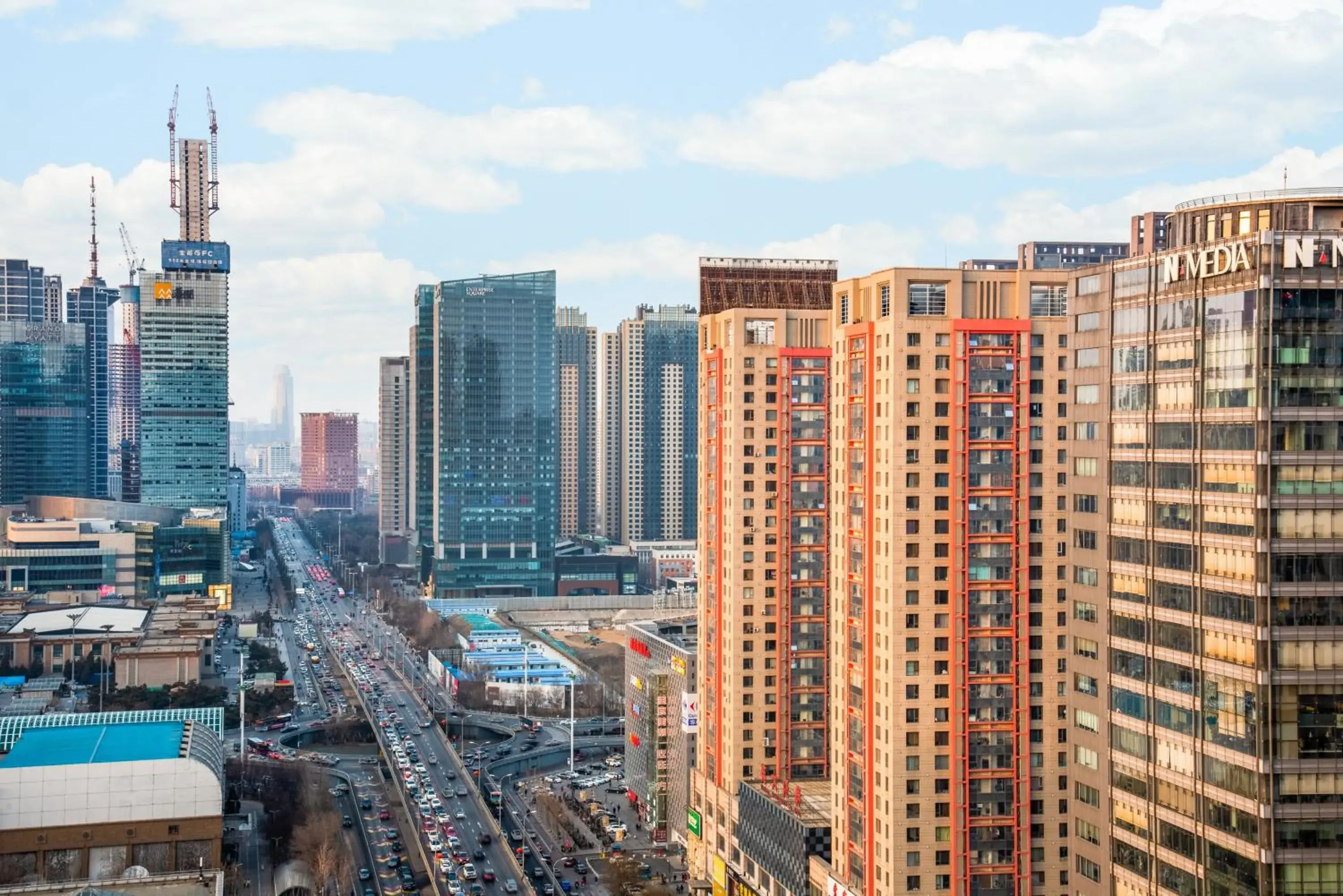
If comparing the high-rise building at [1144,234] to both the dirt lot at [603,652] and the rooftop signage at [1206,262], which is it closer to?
the rooftop signage at [1206,262]

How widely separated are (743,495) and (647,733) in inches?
743

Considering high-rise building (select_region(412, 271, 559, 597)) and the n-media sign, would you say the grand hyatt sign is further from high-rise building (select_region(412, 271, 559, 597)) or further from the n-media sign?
the n-media sign

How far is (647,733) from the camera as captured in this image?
74500 mm

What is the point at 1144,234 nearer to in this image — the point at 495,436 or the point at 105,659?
the point at 105,659

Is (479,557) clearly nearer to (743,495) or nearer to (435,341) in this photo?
(435,341)

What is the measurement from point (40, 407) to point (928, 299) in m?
173

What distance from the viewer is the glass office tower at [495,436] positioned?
533 feet

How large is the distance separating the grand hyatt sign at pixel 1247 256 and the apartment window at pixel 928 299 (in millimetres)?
16003

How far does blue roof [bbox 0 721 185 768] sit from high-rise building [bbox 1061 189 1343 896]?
43743 mm

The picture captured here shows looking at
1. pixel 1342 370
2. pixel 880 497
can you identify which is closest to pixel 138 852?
pixel 880 497

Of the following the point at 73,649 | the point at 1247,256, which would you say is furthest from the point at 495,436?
the point at 1247,256

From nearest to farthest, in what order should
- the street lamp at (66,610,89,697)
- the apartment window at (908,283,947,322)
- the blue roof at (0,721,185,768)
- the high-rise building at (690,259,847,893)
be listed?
the apartment window at (908,283,947,322), the high-rise building at (690,259,847,893), the blue roof at (0,721,185,768), the street lamp at (66,610,89,697)

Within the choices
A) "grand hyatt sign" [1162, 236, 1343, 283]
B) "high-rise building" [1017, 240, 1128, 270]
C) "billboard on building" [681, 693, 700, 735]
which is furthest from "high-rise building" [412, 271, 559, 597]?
"grand hyatt sign" [1162, 236, 1343, 283]

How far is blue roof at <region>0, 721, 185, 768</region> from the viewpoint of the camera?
202ft
